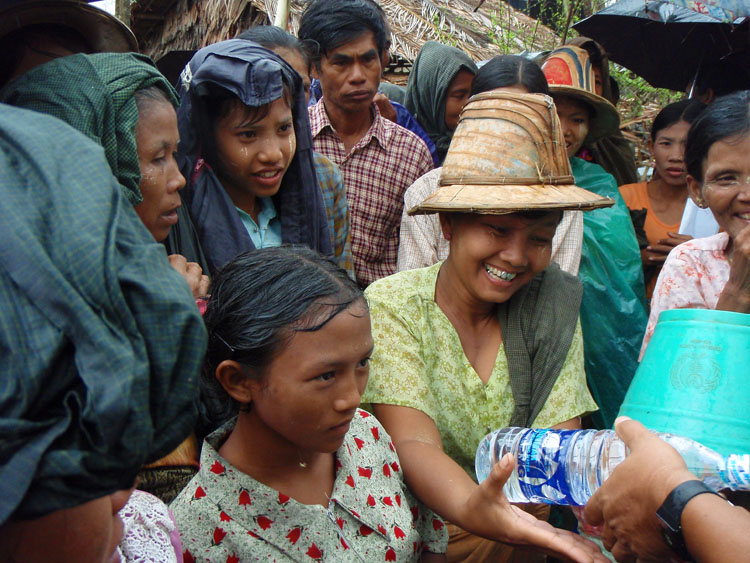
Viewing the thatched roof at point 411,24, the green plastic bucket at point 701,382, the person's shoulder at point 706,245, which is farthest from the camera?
the thatched roof at point 411,24

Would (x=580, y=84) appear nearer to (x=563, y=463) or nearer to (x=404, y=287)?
(x=404, y=287)

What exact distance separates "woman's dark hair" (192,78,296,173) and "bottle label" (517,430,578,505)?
5.16ft

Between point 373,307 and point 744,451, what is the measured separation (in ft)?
4.12

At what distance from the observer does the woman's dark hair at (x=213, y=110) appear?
2.80m

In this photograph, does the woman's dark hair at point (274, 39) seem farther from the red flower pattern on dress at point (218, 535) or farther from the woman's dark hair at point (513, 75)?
the red flower pattern on dress at point (218, 535)

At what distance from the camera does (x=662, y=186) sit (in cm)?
427

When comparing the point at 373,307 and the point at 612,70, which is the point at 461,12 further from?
the point at 373,307

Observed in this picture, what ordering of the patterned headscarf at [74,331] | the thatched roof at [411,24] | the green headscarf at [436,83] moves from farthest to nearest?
the thatched roof at [411,24], the green headscarf at [436,83], the patterned headscarf at [74,331]

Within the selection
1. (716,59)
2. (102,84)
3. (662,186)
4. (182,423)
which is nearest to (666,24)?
(716,59)

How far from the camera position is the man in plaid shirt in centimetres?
393

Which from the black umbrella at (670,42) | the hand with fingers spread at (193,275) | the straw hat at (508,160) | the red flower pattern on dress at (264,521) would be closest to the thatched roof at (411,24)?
the black umbrella at (670,42)

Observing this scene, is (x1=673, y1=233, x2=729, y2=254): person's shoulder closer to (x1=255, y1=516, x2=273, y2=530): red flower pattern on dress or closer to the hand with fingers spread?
the hand with fingers spread

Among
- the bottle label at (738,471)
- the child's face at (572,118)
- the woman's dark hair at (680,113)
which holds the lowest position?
the bottle label at (738,471)

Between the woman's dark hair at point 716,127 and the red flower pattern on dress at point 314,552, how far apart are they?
7.02 feet
